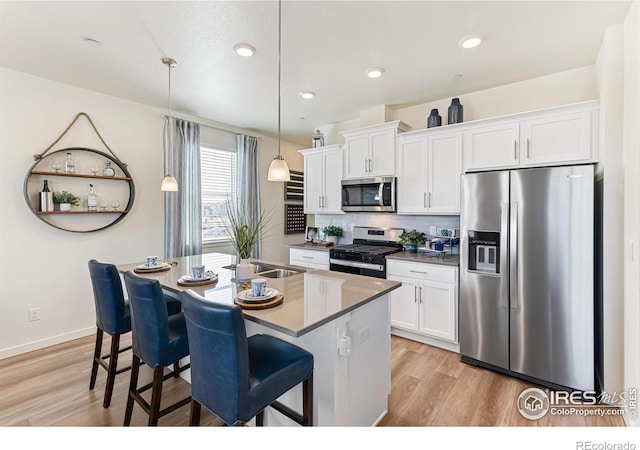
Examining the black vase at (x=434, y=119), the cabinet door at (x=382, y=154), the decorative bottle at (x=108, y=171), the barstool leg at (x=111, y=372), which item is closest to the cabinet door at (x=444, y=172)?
the black vase at (x=434, y=119)

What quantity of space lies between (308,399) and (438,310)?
74.5 inches

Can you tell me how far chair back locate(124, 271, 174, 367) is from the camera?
5.66 feet

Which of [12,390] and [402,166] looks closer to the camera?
[12,390]

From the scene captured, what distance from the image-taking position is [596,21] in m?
2.13

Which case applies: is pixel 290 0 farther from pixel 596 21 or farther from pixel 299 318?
pixel 596 21

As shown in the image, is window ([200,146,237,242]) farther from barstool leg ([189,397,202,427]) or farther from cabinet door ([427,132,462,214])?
barstool leg ([189,397,202,427])

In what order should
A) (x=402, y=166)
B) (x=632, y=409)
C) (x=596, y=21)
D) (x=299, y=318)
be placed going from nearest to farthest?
(x=299, y=318) < (x=632, y=409) < (x=596, y=21) < (x=402, y=166)

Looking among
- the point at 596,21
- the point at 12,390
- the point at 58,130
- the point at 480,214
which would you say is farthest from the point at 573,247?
the point at 58,130

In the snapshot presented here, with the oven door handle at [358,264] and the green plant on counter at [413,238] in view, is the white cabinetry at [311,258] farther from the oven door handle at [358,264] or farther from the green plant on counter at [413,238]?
the green plant on counter at [413,238]

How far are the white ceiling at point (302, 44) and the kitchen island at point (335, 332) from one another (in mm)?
1795

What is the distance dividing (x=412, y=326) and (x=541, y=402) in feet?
3.86

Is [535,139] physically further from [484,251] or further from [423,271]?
[423,271]

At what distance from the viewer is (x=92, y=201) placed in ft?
10.8

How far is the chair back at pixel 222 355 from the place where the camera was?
128 cm
